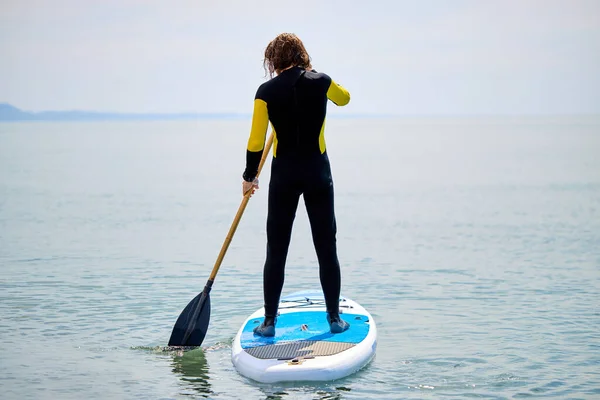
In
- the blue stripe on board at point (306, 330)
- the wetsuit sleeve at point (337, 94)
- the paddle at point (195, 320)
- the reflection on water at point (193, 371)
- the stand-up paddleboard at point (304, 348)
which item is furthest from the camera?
the paddle at point (195, 320)

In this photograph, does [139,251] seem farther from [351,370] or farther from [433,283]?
[351,370]

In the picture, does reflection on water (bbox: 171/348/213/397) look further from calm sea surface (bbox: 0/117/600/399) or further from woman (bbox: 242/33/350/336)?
woman (bbox: 242/33/350/336)

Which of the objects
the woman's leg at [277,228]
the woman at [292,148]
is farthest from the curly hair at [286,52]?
the woman's leg at [277,228]

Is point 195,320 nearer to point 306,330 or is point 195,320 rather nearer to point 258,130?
point 306,330

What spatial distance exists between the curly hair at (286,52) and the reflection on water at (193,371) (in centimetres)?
215

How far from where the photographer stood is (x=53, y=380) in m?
6.45

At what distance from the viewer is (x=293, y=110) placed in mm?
6293

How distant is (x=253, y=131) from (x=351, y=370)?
5.63 ft

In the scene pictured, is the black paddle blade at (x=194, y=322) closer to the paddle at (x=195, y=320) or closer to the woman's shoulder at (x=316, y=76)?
the paddle at (x=195, y=320)

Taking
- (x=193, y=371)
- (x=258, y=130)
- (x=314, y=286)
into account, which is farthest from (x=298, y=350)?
(x=314, y=286)

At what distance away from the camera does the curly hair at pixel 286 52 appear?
6.36 meters

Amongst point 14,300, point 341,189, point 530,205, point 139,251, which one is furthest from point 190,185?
point 14,300

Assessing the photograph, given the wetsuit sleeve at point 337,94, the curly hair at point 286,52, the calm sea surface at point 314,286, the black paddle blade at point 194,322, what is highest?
the curly hair at point 286,52

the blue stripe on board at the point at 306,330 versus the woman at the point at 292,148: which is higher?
the woman at the point at 292,148
